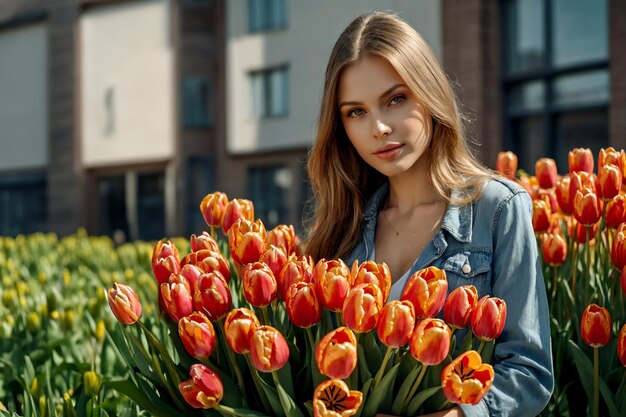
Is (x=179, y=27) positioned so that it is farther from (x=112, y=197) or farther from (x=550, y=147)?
(x=550, y=147)

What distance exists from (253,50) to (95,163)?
6.66 m

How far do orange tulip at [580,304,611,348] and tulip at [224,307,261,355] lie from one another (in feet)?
2.72

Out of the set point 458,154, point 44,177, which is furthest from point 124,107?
point 458,154

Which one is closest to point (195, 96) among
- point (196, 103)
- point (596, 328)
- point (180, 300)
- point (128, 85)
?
point (196, 103)

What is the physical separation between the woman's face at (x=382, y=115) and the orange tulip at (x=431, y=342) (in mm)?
741

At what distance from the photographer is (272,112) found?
2266cm

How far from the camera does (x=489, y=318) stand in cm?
161

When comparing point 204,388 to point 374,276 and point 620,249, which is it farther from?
point 620,249

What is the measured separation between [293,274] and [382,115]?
0.59 meters

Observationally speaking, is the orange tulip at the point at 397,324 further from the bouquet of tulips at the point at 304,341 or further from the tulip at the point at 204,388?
the tulip at the point at 204,388

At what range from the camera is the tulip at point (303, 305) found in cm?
160

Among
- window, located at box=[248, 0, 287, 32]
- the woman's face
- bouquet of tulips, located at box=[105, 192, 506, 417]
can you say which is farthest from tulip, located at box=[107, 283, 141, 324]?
window, located at box=[248, 0, 287, 32]

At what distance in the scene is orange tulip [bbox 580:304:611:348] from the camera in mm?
1938

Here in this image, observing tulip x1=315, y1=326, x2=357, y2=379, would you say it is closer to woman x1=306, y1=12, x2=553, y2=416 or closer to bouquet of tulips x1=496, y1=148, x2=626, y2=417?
woman x1=306, y1=12, x2=553, y2=416
